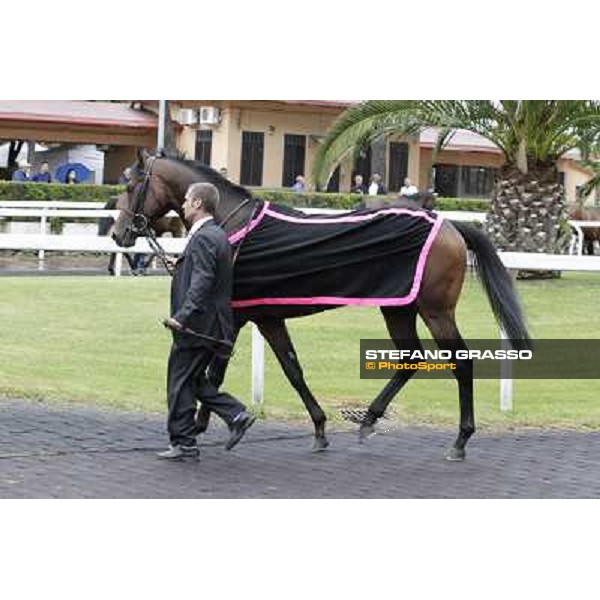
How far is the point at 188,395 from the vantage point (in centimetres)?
817

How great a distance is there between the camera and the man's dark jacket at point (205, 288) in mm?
7984

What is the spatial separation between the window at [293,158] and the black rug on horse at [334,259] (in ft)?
79.7

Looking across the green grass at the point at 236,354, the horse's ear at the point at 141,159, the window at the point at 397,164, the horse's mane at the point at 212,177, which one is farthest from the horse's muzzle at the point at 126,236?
the window at the point at 397,164

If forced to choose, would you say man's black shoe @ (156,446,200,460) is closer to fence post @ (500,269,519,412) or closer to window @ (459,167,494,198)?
fence post @ (500,269,519,412)

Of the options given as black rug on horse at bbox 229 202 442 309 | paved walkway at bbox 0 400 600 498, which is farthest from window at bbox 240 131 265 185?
black rug on horse at bbox 229 202 442 309

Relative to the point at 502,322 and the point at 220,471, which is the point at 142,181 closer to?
the point at 220,471

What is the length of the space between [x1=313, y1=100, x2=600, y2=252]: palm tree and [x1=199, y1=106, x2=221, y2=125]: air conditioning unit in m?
13.3

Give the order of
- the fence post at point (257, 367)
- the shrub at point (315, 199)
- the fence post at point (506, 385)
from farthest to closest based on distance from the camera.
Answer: the shrub at point (315, 199) < the fence post at point (506, 385) < the fence post at point (257, 367)

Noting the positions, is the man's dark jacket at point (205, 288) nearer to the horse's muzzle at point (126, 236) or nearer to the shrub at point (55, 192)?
the horse's muzzle at point (126, 236)

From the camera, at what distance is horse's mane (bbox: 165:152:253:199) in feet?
28.5

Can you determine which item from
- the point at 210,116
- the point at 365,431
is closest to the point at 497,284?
the point at 365,431

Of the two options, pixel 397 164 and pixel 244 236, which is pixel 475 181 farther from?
pixel 244 236

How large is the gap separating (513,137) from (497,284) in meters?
9.23

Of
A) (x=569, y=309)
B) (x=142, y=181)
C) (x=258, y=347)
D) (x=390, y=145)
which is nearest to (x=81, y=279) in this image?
(x=569, y=309)
